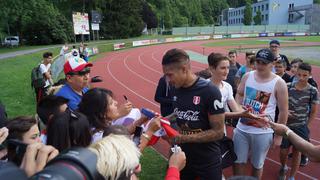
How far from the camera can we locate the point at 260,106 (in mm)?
4117

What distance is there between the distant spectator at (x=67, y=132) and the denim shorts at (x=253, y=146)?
247 centimetres

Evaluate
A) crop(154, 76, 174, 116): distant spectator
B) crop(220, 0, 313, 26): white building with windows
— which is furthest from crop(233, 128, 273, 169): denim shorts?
crop(220, 0, 313, 26): white building with windows

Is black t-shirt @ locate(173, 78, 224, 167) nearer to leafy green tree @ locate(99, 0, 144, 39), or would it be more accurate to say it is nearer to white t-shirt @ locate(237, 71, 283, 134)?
white t-shirt @ locate(237, 71, 283, 134)

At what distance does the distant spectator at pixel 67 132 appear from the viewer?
2287 mm

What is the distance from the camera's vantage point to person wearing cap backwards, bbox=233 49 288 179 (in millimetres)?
3967

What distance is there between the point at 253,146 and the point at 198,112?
154 cm

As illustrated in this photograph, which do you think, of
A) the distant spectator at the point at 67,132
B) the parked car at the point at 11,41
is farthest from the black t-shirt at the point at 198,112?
the parked car at the point at 11,41

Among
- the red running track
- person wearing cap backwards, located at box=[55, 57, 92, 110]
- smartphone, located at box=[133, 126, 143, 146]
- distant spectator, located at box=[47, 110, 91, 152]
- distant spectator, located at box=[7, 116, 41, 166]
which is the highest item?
person wearing cap backwards, located at box=[55, 57, 92, 110]

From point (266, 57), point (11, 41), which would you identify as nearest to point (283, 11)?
point (11, 41)

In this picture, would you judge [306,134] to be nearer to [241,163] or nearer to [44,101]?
[241,163]

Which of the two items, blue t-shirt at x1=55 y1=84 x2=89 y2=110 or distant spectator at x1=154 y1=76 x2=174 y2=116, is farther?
distant spectator at x1=154 y1=76 x2=174 y2=116

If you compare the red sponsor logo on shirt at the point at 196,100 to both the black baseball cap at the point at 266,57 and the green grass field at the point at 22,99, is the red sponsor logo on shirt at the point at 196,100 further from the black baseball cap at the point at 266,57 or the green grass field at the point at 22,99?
the green grass field at the point at 22,99

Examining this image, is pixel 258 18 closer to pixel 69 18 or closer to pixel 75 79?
pixel 69 18

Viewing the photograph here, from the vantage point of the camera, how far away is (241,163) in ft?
14.0
